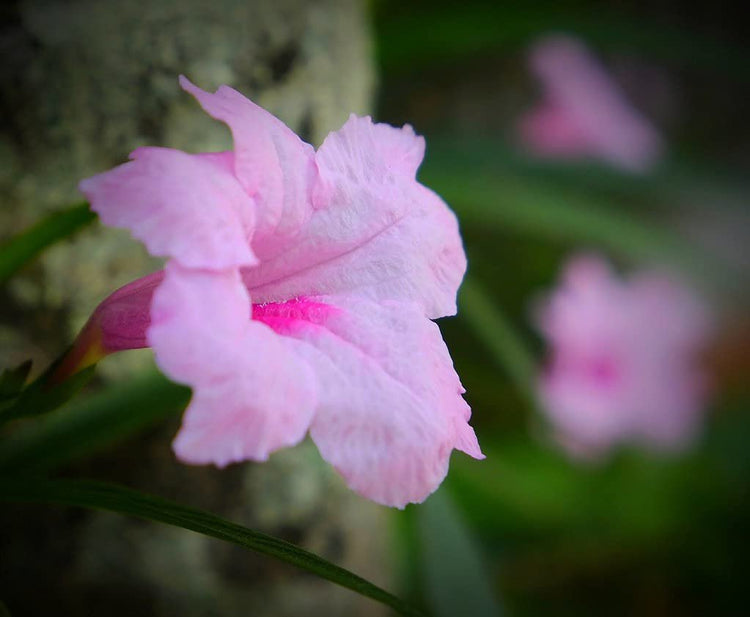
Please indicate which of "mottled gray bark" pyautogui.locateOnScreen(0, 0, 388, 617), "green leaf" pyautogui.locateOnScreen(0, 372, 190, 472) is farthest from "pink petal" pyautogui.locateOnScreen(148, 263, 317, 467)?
"mottled gray bark" pyautogui.locateOnScreen(0, 0, 388, 617)

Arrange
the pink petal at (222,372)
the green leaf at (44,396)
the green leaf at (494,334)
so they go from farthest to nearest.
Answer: the green leaf at (494,334) → the green leaf at (44,396) → the pink petal at (222,372)

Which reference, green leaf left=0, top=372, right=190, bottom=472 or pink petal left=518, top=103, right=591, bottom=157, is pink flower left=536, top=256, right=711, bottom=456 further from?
green leaf left=0, top=372, right=190, bottom=472

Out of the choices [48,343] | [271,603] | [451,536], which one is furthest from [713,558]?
[48,343]

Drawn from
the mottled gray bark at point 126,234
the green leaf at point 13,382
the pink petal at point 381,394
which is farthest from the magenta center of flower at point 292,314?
the mottled gray bark at point 126,234

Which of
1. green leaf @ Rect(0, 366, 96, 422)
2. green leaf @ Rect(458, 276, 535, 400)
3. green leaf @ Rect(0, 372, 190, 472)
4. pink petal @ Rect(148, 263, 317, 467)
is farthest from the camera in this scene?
green leaf @ Rect(458, 276, 535, 400)

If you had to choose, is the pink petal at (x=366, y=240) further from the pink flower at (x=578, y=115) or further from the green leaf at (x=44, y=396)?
the pink flower at (x=578, y=115)

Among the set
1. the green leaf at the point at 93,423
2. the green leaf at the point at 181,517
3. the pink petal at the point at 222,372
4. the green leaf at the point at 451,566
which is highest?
the pink petal at the point at 222,372
